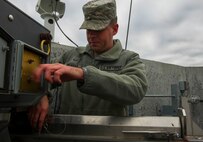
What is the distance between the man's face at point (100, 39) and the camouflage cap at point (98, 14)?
0.04 metres

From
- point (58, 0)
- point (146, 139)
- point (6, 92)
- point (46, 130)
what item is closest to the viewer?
point (6, 92)

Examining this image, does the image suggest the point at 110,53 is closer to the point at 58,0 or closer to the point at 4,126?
the point at 4,126

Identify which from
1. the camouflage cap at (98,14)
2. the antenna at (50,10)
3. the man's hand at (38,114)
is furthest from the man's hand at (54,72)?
the antenna at (50,10)

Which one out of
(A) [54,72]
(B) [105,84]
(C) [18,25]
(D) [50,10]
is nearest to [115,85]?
(B) [105,84]

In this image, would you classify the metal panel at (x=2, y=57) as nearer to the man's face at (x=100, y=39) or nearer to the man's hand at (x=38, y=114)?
the man's hand at (x=38, y=114)

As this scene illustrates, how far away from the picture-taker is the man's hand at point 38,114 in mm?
808

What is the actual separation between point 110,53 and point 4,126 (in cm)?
56

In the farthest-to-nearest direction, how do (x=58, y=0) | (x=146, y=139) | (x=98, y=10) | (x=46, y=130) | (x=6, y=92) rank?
(x=58, y=0)
(x=98, y=10)
(x=46, y=130)
(x=146, y=139)
(x=6, y=92)

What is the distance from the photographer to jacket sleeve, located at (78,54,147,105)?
2.45ft

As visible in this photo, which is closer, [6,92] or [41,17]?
[6,92]

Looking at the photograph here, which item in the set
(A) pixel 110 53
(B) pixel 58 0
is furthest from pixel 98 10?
(B) pixel 58 0

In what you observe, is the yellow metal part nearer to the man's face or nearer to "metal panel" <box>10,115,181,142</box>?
"metal panel" <box>10,115,181,142</box>

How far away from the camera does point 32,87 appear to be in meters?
0.72

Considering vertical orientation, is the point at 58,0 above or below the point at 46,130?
above
